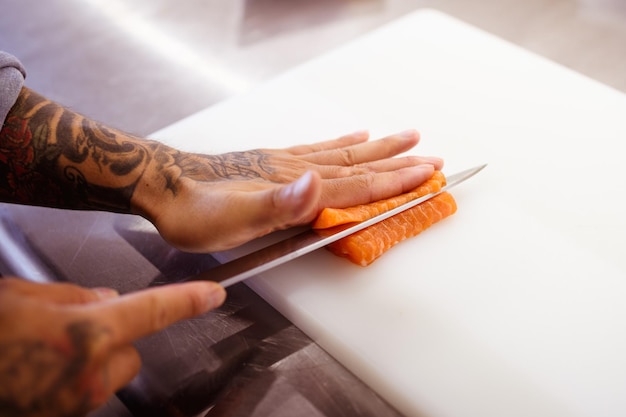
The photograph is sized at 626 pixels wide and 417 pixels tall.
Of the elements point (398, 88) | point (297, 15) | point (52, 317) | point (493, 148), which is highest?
point (297, 15)

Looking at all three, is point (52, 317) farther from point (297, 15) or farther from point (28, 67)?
point (297, 15)

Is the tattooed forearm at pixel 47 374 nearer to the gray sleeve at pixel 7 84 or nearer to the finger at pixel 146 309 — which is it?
the finger at pixel 146 309

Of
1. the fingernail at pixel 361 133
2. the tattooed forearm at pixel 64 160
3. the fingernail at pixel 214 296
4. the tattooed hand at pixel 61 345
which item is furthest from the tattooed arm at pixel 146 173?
the tattooed hand at pixel 61 345

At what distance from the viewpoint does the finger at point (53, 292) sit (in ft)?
3.06

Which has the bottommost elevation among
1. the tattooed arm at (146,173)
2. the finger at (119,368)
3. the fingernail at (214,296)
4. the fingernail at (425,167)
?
the finger at (119,368)

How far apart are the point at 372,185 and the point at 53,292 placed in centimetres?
86

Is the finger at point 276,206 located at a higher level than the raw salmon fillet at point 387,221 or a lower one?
higher

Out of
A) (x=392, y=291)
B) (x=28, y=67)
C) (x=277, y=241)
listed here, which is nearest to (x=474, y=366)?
(x=392, y=291)

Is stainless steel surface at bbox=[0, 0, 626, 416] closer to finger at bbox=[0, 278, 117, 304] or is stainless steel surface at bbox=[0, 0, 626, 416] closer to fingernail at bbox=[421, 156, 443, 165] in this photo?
finger at bbox=[0, 278, 117, 304]

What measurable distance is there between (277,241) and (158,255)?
350mm

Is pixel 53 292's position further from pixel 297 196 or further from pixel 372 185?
pixel 372 185

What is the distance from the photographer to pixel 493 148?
1.75m

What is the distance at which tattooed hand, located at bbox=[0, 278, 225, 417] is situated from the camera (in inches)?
34.2

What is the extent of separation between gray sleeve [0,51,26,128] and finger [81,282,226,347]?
0.84 m
